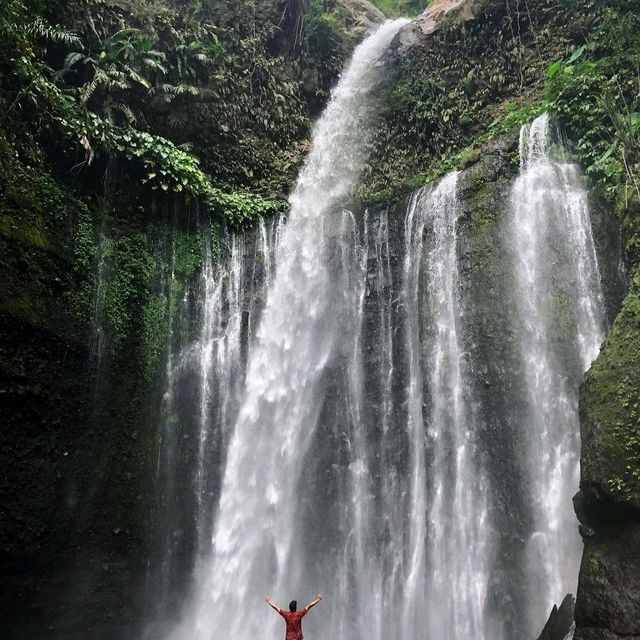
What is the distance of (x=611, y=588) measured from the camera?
16.9ft

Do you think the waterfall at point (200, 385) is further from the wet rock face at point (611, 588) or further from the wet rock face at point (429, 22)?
the wet rock face at point (429, 22)

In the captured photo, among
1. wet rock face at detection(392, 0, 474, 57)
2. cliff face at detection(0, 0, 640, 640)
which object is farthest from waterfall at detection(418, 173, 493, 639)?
wet rock face at detection(392, 0, 474, 57)

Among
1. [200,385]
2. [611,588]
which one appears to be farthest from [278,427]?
[611,588]

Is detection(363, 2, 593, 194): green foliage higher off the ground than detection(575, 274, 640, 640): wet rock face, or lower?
higher

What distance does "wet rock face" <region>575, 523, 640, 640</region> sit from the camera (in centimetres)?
495

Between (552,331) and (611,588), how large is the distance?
4072 millimetres

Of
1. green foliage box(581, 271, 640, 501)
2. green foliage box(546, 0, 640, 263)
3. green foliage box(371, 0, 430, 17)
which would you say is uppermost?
green foliage box(371, 0, 430, 17)

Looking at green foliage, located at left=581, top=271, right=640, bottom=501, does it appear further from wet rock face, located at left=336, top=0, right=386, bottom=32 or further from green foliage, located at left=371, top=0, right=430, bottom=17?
green foliage, located at left=371, top=0, right=430, bottom=17

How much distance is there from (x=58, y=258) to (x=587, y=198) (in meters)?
9.23

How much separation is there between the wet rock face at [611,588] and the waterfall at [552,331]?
5.02 feet

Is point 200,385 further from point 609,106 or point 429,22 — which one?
point 429,22

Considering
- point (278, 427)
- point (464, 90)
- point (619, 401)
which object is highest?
point (464, 90)

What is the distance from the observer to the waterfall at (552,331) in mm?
7020

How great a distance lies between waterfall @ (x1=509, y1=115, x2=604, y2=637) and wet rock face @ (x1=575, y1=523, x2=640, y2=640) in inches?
60.3
